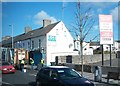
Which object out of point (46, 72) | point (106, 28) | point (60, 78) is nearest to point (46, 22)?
point (106, 28)

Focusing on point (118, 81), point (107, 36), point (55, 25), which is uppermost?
point (55, 25)

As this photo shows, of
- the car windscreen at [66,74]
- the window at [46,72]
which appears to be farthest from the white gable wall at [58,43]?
the car windscreen at [66,74]

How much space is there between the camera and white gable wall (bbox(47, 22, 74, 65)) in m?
51.7

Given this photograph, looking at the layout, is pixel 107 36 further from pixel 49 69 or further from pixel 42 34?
pixel 42 34

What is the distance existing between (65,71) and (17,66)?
27.2m

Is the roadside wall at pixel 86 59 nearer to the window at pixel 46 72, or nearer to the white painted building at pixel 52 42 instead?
the white painted building at pixel 52 42

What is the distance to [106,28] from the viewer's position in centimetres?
2541

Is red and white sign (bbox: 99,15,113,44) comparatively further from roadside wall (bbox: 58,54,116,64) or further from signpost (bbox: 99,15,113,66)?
roadside wall (bbox: 58,54,116,64)

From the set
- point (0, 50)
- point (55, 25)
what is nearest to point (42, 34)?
point (55, 25)

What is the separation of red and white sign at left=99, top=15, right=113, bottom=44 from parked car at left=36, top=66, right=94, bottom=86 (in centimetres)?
988

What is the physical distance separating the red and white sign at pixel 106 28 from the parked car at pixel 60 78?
9.88 m

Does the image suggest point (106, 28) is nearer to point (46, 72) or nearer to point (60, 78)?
point (46, 72)

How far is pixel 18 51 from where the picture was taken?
45438mm

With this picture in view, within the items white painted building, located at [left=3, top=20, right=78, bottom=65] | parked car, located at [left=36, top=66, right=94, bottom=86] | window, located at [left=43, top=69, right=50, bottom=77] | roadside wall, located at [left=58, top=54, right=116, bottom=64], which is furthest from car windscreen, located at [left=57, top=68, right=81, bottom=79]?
white painted building, located at [left=3, top=20, right=78, bottom=65]
